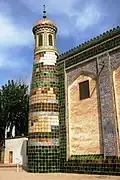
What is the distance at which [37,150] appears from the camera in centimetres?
1473

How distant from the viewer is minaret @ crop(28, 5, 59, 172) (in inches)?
579

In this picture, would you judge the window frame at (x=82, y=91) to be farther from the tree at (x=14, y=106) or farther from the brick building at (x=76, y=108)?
the tree at (x=14, y=106)

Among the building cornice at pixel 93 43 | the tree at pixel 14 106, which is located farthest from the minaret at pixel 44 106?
the tree at pixel 14 106

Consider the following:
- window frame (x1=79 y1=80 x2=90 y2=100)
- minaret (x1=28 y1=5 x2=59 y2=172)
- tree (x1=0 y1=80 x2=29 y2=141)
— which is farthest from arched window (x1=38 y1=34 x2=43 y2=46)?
tree (x1=0 y1=80 x2=29 y2=141)

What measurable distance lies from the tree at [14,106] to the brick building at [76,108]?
1430cm

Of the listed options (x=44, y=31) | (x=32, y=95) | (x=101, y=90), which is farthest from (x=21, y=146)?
(x=101, y=90)

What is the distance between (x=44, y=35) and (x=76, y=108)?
607 cm

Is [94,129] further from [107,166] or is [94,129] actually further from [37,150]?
[37,150]

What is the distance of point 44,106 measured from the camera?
15570 millimetres

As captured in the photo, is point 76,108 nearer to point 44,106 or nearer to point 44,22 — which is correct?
point 44,106

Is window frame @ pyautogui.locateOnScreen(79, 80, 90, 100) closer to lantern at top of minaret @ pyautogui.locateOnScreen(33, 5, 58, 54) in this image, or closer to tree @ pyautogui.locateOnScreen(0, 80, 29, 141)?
lantern at top of minaret @ pyautogui.locateOnScreen(33, 5, 58, 54)

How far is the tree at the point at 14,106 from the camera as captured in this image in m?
30.3

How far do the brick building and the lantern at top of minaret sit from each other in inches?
4.0

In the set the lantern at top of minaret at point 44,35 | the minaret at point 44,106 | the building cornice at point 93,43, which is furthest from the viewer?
the lantern at top of minaret at point 44,35
